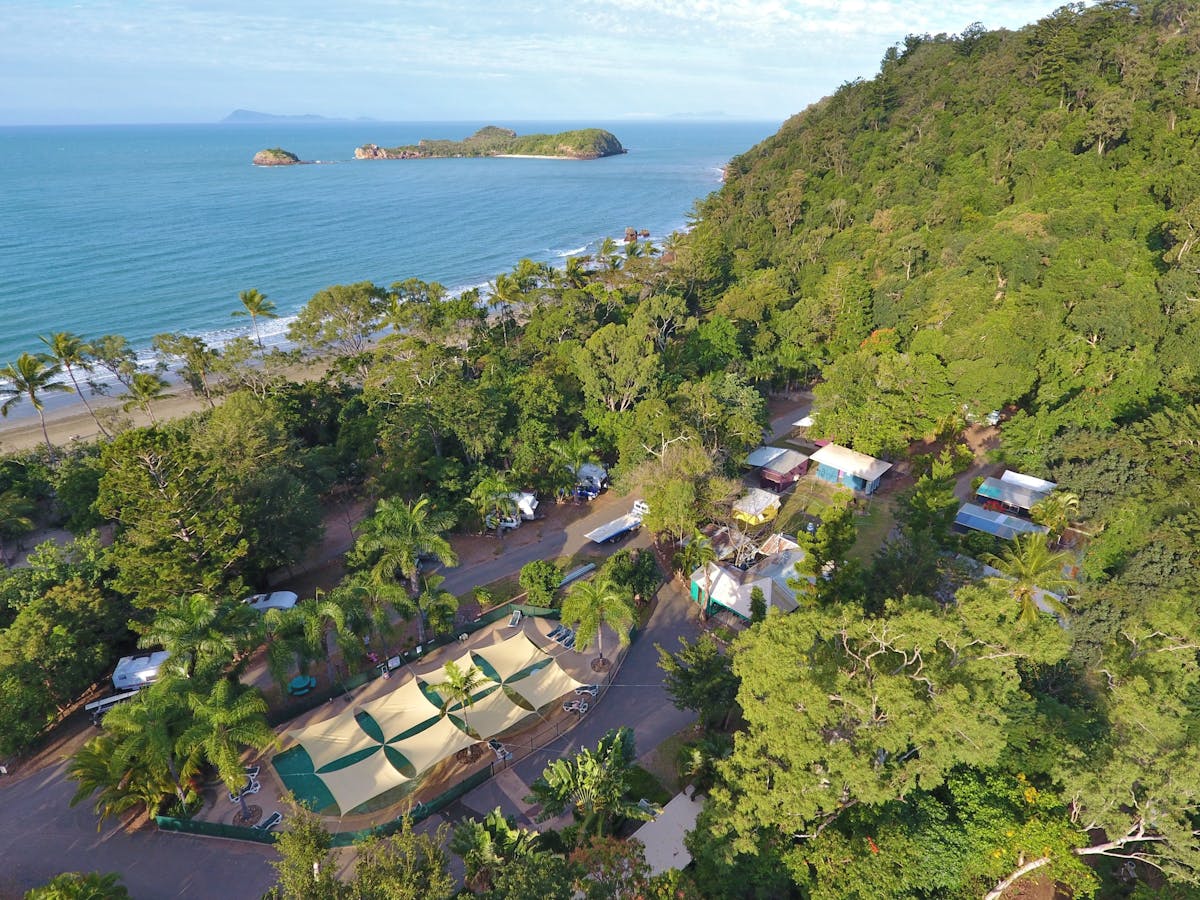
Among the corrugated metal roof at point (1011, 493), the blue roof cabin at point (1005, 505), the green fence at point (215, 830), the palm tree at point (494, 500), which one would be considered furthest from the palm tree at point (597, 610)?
the corrugated metal roof at point (1011, 493)

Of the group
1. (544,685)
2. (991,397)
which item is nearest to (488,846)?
(544,685)

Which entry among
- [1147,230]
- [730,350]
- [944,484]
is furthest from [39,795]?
[1147,230]

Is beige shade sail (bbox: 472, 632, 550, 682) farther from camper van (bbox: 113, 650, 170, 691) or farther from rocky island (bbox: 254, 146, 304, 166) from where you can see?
rocky island (bbox: 254, 146, 304, 166)

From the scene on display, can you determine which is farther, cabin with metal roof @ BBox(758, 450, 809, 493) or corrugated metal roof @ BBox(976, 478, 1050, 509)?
cabin with metal roof @ BBox(758, 450, 809, 493)

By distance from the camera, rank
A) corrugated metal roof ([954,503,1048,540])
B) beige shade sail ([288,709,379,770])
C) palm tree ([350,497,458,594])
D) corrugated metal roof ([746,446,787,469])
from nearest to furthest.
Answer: beige shade sail ([288,709,379,770]) < palm tree ([350,497,458,594]) < corrugated metal roof ([954,503,1048,540]) < corrugated metal roof ([746,446,787,469])

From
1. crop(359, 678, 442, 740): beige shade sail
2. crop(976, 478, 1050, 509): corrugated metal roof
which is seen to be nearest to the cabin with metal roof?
crop(976, 478, 1050, 509): corrugated metal roof

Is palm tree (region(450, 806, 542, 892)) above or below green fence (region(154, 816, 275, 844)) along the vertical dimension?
above
